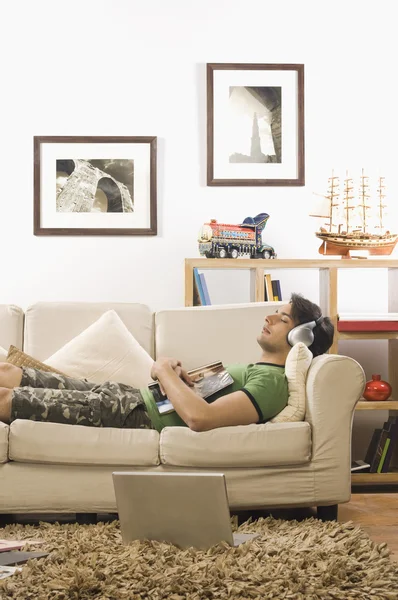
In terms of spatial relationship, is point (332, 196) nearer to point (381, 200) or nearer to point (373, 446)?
point (381, 200)

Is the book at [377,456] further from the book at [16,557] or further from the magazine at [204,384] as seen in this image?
the book at [16,557]

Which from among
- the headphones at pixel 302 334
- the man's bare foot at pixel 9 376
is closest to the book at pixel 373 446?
the headphones at pixel 302 334

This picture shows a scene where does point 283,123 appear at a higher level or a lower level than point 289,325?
higher

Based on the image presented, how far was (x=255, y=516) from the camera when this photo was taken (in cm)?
316

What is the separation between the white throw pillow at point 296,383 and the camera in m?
3.03

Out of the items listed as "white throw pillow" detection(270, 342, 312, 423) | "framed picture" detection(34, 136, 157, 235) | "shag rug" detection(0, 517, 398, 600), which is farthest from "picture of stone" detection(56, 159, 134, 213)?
"shag rug" detection(0, 517, 398, 600)

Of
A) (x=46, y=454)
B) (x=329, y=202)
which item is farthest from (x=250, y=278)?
(x=46, y=454)

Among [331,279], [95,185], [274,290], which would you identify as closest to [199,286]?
[274,290]

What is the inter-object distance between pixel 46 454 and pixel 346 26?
2.91 m

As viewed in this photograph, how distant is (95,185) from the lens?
438 cm

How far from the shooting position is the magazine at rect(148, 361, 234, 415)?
3.03 metres

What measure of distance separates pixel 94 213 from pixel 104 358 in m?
1.12

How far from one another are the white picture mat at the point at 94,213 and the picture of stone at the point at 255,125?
490 millimetres

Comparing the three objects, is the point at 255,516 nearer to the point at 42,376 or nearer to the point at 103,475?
the point at 103,475
